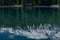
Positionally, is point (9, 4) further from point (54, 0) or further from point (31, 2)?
point (54, 0)

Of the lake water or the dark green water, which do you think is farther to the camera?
the dark green water

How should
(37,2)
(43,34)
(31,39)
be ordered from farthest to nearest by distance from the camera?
(37,2) → (43,34) → (31,39)

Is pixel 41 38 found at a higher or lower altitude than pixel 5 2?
higher

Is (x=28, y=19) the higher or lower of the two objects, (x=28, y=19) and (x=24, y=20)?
the lower

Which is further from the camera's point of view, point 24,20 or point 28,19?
point 28,19

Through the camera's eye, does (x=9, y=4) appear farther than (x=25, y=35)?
Yes

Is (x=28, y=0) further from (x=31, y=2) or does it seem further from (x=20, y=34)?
(x=20, y=34)

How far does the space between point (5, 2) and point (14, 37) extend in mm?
64894

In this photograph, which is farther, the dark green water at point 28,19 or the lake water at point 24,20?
the dark green water at point 28,19

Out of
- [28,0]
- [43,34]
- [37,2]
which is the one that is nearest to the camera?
[43,34]

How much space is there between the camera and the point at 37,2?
73500mm

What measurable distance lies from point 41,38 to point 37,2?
204 ft

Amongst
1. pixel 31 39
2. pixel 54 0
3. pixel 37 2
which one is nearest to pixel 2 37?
pixel 31 39

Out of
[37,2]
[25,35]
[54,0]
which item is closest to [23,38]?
[25,35]
